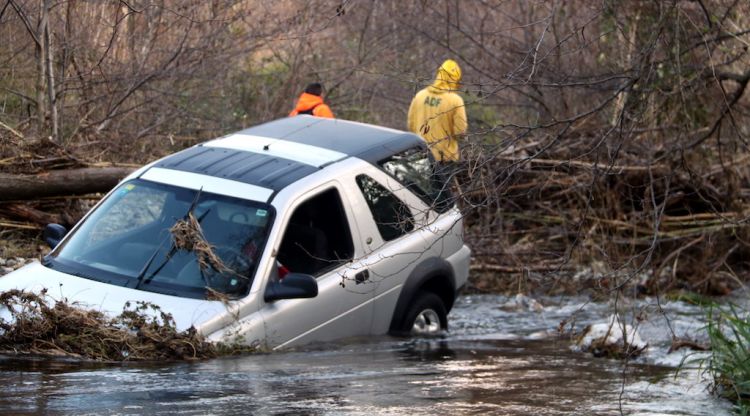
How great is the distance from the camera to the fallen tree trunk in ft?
33.8

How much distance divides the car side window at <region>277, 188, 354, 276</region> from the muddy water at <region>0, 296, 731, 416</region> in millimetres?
579

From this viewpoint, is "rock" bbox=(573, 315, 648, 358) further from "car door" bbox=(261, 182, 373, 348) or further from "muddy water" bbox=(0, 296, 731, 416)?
"car door" bbox=(261, 182, 373, 348)

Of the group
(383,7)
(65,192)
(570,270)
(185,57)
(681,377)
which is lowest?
(681,377)

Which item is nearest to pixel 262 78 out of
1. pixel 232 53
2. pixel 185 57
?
pixel 232 53

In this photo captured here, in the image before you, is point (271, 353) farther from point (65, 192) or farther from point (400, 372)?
point (65, 192)

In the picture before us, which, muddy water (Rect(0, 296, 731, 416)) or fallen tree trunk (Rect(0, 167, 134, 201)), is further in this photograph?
fallen tree trunk (Rect(0, 167, 134, 201))

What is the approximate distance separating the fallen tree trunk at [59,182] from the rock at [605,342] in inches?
166

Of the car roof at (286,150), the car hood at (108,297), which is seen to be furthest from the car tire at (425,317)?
the car hood at (108,297)

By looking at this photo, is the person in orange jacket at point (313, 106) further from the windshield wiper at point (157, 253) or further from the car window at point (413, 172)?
the windshield wiper at point (157, 253)

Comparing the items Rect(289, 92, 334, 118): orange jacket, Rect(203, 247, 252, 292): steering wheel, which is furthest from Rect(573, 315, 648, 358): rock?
Rect(289, 92, 334, 118): orange jacket

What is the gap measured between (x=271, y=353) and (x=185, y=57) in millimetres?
7792

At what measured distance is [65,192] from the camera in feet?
34.9

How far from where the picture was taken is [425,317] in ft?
29.5

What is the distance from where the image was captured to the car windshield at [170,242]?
7.45 metres
